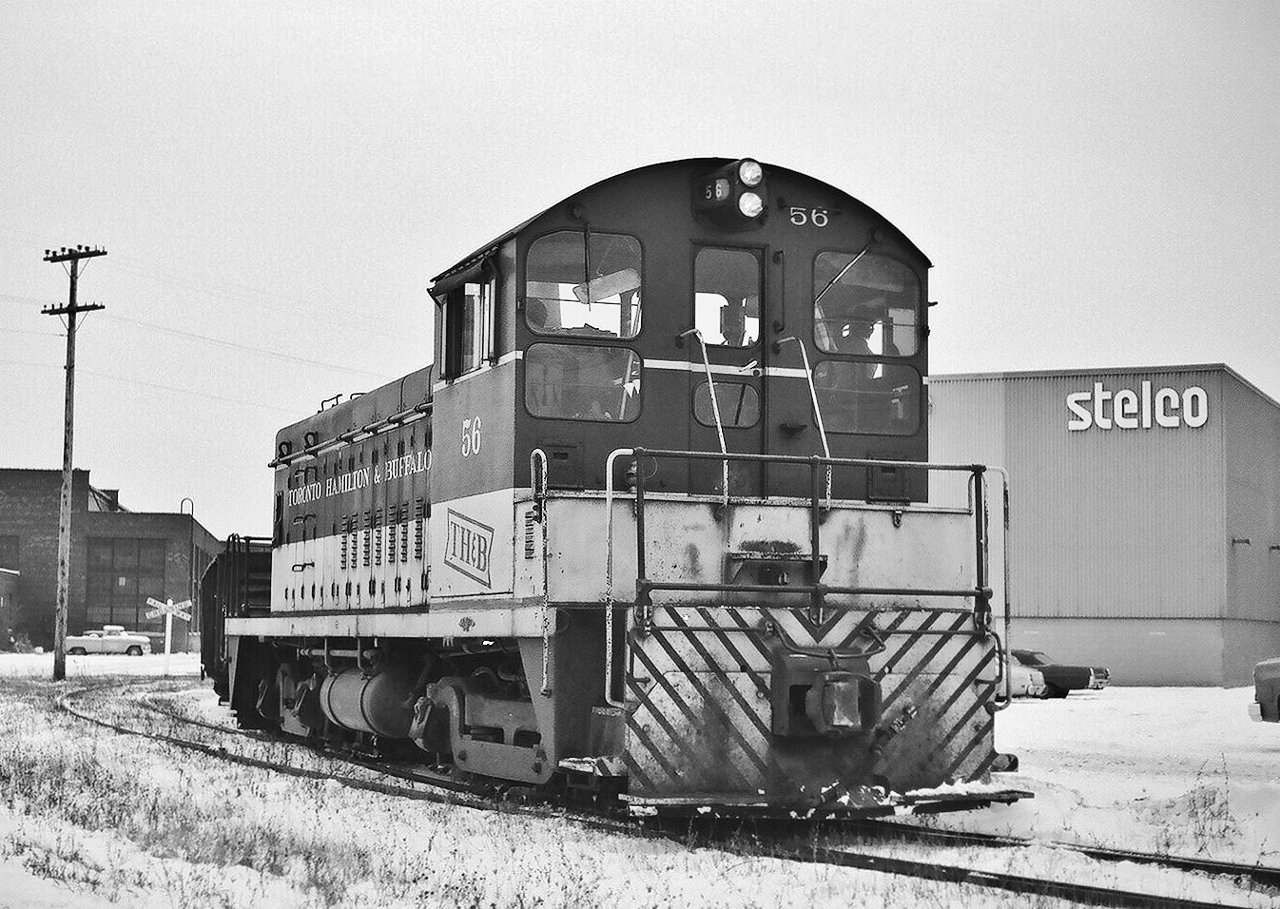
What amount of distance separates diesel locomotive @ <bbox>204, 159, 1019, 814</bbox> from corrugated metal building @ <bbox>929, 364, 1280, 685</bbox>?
2622 centimetres

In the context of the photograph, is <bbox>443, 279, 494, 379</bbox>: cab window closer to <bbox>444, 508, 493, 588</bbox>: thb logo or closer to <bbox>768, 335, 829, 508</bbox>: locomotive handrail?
<bbox>444, 508, 493, 588</bbox>: thb logo

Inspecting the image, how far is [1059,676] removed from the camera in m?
31.2

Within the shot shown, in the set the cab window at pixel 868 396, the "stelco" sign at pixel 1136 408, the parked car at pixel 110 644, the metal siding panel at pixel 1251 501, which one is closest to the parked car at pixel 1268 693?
the cab window at pixel 868 396

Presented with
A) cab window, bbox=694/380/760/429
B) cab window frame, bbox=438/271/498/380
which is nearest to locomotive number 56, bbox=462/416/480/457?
cab window frame, bbox=438/271/498/380

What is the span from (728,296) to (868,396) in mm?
1233

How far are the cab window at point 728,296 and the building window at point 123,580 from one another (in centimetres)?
7031

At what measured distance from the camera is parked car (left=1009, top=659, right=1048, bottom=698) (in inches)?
1164

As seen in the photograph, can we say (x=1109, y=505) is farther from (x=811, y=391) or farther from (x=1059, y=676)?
(x=811, y=391)

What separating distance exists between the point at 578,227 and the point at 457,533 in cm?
238

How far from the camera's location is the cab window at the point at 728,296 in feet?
34.1

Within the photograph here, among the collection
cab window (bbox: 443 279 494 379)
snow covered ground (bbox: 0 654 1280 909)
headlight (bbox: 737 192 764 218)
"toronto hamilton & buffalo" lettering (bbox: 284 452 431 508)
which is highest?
headlight (bbox: 737 192 764 218)

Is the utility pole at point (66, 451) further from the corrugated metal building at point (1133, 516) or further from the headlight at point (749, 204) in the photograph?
the headlight at point (749, 204)

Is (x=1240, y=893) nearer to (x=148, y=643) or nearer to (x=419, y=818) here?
(x=419, y=818)

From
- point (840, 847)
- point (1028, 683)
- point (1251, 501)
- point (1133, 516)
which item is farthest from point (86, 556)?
point (840, 847)
